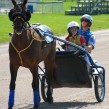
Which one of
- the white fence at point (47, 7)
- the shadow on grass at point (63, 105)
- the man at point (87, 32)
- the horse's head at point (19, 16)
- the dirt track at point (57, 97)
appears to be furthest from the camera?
the white fence at point (47, 7)

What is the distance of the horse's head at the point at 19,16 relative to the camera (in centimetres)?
830

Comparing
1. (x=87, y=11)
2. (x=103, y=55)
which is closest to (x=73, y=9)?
(x=87, y=11)

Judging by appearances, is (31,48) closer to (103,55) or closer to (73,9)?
(103,55)

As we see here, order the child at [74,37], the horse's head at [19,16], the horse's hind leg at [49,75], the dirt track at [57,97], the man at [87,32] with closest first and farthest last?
1. the horse's head at [19,16]
2. the dirt track at [57,97]
3. the horse's hind leg at [49,75]
4. the child at [74,37]
5. the man at [87,32]

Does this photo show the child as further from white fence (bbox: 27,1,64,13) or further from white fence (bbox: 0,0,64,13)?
white fence (bbox: 27,1,64,13)

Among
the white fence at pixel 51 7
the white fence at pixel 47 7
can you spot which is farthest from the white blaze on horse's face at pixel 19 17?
the white fence at pixel 51 7

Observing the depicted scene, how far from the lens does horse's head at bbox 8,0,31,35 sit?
8297mm

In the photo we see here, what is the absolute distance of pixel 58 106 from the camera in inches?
372

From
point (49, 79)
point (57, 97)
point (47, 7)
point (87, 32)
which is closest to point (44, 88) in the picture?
point (49, 79)

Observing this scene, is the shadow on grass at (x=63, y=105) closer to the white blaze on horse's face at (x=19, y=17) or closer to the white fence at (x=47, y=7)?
the white blaze on horse's face at (x=19, y=17)

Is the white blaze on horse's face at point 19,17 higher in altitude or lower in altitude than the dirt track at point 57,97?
higher

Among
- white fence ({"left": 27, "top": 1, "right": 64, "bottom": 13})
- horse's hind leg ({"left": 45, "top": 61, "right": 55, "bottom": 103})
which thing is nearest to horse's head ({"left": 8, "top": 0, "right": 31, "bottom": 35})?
horse's hind leg ({"left": 45, "top": 61, "right": 55, "bottom": 103})

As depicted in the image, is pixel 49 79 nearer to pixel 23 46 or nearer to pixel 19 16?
pixel 23 46

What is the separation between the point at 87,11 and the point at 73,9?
4.82 ft
